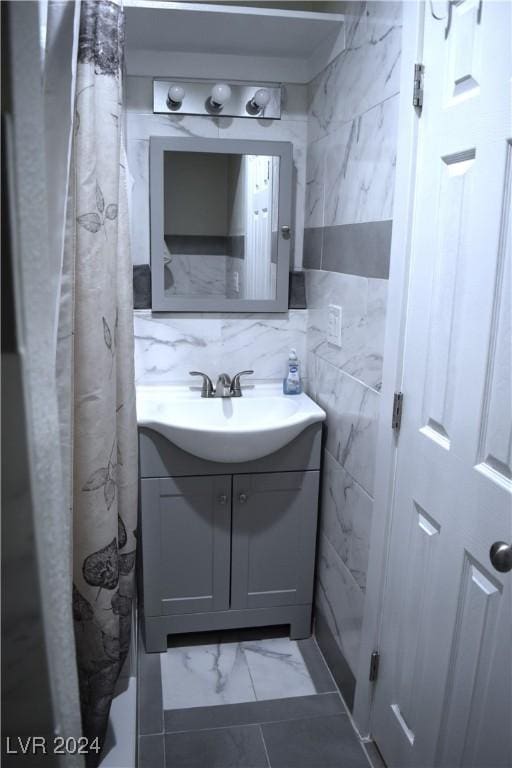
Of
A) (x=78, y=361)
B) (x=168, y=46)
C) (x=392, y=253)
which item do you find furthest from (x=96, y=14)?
(x=168, y=46)

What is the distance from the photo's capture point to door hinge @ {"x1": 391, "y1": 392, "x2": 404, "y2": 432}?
1501 millimetres

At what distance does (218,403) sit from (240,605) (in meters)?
0.76

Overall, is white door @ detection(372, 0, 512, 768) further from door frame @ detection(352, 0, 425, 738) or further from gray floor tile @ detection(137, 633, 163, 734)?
gray floor tile @ detection(137, 633, 163, 734)

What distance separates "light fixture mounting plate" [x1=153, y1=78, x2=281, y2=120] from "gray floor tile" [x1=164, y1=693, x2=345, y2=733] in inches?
81.6

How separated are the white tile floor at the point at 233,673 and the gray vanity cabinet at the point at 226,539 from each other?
0.26ft

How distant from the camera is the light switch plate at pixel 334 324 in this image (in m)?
1.96

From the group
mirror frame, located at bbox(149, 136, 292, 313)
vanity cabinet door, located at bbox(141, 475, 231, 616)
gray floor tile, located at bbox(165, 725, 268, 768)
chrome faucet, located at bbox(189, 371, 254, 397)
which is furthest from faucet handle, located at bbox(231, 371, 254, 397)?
gray floor tile, located at bbox(165, 725, 268, 768)

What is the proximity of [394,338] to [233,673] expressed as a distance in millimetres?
1341

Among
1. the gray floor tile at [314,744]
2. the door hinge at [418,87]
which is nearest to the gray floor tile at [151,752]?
the gray floor tile at [314,744]

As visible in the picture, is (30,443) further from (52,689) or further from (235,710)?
(235,710)

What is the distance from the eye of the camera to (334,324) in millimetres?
2010

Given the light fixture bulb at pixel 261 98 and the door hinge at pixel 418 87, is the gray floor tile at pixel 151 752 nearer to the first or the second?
the door hinge at pixel 418 87

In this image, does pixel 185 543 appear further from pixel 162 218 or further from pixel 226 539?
pixel 162 218

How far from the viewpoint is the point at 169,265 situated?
7.34ft
